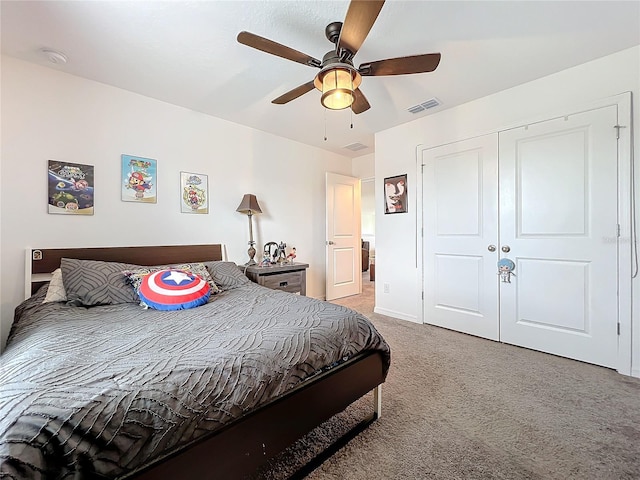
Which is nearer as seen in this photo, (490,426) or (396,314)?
(490,426)

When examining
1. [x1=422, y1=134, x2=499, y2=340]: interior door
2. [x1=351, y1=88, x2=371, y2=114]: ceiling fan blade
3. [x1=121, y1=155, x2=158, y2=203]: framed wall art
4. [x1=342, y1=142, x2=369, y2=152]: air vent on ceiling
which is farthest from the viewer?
[x1=342, y1=142, x2=369, y2=152]: air vent on ceiling

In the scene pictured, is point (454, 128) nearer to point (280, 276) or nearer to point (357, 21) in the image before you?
point (357, 21)

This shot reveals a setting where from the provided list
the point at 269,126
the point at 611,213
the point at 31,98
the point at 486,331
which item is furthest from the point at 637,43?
the point at 31,98

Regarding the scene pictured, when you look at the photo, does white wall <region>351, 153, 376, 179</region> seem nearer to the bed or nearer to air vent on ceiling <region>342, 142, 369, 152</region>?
air vent on ceiling <region>342, 142, 369, 152</region>

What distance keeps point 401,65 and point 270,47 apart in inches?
31.7

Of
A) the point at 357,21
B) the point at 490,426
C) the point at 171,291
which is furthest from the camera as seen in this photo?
the point at 171,291

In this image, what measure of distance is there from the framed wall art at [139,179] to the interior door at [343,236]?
239 centimetres

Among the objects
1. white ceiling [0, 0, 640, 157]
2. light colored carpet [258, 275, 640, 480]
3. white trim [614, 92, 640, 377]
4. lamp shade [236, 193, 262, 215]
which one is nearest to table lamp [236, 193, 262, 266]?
lamp shade [236, 193, 262, 215]

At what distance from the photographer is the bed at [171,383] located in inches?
28.3

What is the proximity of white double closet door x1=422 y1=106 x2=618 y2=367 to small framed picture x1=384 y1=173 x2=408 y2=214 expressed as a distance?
0.93 ft

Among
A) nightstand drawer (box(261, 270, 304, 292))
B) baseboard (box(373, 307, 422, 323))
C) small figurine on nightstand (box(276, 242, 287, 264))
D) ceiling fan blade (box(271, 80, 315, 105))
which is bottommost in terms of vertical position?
baseboard (box(373, 307, 422, 323))

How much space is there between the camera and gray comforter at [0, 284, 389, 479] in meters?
0.70

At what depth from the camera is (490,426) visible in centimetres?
156

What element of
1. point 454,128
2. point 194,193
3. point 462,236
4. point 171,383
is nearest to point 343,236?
point 462,236
